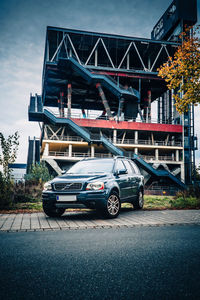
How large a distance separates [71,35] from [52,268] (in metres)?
47.0

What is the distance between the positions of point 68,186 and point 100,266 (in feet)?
13.9

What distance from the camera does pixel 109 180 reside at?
764 cm

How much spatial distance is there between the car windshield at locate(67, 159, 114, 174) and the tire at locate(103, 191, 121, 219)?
92 cm

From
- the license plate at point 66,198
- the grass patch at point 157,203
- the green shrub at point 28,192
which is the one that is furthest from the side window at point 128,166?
the green shrub at point 28,192

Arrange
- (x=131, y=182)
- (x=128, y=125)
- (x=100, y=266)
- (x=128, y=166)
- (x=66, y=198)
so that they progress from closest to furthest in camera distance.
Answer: (x=100, y=266) → (x=66, y=198) → (x=131, y=182) → (x=128, y=166) → (x=128, y=125)

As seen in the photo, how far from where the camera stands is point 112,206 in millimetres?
7543

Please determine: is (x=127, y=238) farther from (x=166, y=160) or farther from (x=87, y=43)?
(x=87, y=43)

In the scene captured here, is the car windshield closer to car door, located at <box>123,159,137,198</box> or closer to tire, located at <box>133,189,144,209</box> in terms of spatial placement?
car door, located at <box>123,159,137,198</box>

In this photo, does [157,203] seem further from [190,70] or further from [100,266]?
[100,266]

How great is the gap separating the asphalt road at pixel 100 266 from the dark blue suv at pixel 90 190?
5.98ft

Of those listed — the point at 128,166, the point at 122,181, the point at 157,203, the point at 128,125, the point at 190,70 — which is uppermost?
the point at 128,125

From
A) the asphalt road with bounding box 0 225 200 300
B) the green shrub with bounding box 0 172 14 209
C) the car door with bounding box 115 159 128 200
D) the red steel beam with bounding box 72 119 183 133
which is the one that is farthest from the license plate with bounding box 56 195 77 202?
the red steel beam with bounding box 72 119 183 133

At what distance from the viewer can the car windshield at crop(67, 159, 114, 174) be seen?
27.6 feet

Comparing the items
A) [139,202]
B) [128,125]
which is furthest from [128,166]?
[128,125]
